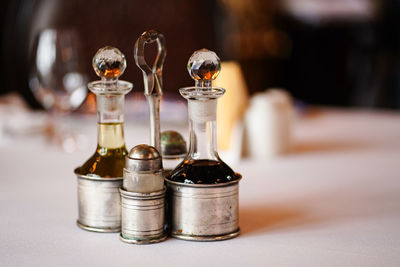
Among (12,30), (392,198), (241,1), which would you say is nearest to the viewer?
(392,198)

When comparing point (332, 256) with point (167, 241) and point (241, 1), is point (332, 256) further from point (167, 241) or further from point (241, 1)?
point (241, 1)

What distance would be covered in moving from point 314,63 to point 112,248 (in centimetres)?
312

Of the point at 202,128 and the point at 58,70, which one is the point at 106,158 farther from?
the point at 58,70

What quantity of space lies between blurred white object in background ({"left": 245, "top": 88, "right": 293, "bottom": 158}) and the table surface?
4cm

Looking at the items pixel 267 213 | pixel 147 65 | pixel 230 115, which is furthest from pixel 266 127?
pixel 147 65

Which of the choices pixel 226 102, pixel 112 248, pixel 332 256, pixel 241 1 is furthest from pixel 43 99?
pixel 241 1

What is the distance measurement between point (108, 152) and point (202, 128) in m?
0.12

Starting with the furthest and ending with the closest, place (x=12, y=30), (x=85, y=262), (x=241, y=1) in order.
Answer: (x=241, y=1), (x=12, y=30), (x=85, y=262)

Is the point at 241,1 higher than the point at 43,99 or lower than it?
higher

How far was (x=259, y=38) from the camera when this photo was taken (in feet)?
11.0

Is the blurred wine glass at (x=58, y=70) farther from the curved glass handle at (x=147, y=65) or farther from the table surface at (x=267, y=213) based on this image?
the curved glass handle at (x=147, y=65)

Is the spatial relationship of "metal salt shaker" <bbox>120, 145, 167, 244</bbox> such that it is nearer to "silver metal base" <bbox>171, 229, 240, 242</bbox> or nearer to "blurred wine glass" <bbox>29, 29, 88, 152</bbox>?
"silver metal base" <bbox>171, 229, 240, 242</bbox>

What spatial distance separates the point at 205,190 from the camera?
664 millimetres

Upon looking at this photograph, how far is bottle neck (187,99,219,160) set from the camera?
2.24ft
